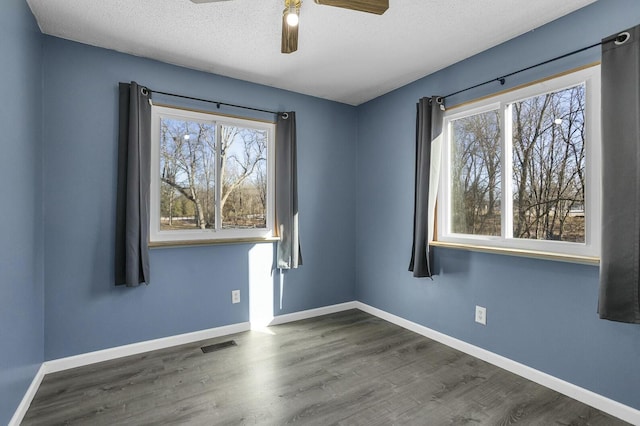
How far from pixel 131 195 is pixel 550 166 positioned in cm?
312

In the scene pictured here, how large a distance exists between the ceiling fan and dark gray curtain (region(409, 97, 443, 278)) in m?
1.39

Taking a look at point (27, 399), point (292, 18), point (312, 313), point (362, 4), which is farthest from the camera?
point (312, 313)

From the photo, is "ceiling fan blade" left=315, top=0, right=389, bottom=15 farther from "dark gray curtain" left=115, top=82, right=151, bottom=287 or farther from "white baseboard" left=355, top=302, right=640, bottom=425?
"white baseboard" left=355, top=302, right=640, bottom=425

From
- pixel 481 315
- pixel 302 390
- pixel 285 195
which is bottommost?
pixel 302 390

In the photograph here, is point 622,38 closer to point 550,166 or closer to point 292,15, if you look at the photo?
point 550,166

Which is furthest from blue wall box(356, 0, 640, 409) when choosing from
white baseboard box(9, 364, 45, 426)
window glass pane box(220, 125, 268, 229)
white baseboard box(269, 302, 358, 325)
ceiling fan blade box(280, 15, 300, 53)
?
white baseboard box(9, 364, 45, 426)

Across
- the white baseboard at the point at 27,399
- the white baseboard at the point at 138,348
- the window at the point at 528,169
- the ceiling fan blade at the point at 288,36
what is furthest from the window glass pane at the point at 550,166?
the white baseboard at the point at 27,399

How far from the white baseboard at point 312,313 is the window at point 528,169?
4.95 ft

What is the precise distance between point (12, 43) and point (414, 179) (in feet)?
9.93

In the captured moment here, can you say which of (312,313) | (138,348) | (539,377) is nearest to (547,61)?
(539,377)

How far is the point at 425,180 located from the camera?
2.94m

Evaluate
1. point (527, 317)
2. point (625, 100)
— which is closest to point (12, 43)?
point (625, 100)

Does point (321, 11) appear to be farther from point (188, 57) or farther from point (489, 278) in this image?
point (489, 278)

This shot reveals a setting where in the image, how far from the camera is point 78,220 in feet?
8.18
